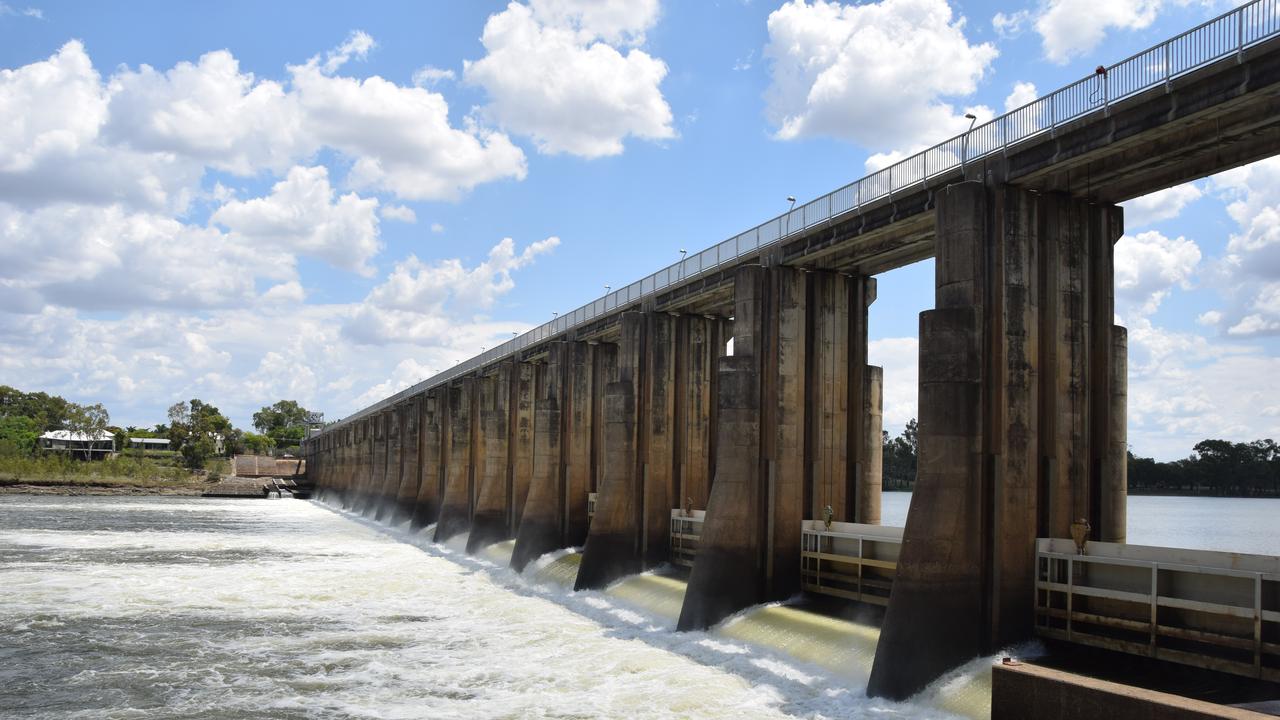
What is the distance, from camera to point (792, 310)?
3291cm

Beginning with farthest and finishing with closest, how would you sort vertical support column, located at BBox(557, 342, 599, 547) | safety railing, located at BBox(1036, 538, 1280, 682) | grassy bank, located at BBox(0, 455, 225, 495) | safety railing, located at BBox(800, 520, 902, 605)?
grassy bank, located at BBox(0, 455, 225, 495) → vertical support column, located at BBox(557, 342, 599, 547) → safety railing, located at BBox(800, 520, 902, 605) → safety railing, located at BBox(1036, 538, 1280, 682)

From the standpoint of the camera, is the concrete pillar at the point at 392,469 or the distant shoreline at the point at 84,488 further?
the distant shoreline at the point at 84,488

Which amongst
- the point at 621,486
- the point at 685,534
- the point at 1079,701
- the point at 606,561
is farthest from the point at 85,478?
the point at 1079,701

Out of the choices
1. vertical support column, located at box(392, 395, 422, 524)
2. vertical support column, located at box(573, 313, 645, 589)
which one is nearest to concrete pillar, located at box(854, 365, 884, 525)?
vertical support column, located at box(573, 313, 645, 589)

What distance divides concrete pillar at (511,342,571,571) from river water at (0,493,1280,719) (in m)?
1.43

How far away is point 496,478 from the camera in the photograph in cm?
5928

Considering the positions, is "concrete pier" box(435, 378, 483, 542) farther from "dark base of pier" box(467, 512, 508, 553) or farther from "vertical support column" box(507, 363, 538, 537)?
"vertical support column" box(507, 363, 538, 537)

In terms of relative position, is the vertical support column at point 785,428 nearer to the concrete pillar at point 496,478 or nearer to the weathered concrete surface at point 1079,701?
the weathered concrete surface at point 1079,701

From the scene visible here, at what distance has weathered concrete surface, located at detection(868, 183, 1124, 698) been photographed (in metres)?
21.5

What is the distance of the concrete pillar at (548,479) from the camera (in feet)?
158

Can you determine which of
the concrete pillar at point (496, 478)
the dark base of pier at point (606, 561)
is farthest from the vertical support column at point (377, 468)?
the dark base of pier at point (606, 561)

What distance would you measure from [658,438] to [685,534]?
4272 millimetres

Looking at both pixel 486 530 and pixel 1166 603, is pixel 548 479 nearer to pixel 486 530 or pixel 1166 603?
pixel 486 530

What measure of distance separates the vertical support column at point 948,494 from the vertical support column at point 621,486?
19618 millimetres
